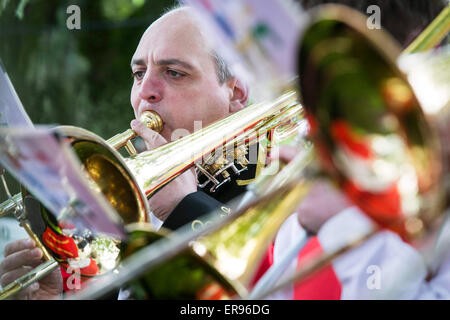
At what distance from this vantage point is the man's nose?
1948 millimetres

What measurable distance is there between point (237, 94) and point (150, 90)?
1.30ft

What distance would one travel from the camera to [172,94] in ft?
6.48

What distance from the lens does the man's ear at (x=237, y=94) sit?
7.19ft

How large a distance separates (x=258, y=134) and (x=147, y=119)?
0.37 metres

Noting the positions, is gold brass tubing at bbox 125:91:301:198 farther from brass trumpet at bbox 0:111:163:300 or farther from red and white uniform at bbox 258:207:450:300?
red and white uniform at bbox 258:207:450:300

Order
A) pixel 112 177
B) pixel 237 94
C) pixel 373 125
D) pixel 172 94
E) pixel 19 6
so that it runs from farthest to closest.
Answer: pixel 19 6 → pixel 237 94 → pixel 172 94 → pixel 112 177 → pixel 373 125

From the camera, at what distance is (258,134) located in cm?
175

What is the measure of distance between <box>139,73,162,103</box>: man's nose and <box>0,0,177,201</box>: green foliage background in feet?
8.55

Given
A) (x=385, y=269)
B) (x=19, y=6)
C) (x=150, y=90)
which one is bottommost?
(x=385, y=269)

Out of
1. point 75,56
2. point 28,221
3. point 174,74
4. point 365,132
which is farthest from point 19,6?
point 365,132

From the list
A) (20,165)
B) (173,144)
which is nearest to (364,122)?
(20,165)

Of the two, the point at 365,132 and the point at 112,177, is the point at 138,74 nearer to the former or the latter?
the point at 112,177

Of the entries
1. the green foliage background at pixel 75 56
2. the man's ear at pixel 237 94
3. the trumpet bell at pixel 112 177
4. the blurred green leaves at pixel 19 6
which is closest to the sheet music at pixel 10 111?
the trumpet bell at pixel 112 177
